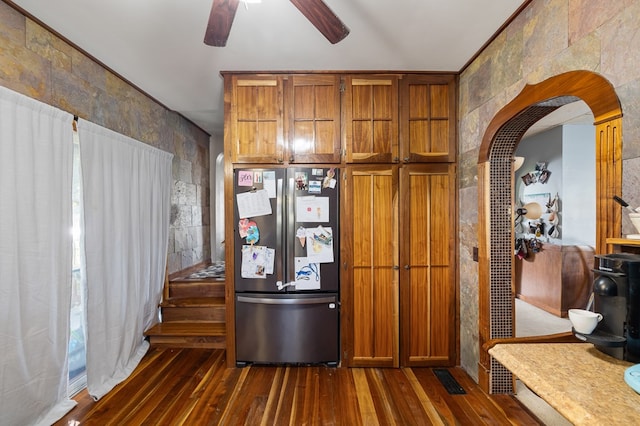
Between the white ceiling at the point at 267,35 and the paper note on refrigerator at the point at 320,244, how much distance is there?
1.39 metres

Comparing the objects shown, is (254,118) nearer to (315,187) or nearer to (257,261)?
(315,187)

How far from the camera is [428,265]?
7.92 ft

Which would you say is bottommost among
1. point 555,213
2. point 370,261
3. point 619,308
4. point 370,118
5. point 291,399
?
point 291,399

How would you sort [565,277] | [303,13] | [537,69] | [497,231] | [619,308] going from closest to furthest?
[619,308] → [303,13] → [537,69] → [497,231] → [565,277]

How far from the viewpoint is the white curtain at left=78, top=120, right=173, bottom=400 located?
6.89 ft

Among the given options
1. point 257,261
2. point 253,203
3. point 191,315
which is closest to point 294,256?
point 257,261

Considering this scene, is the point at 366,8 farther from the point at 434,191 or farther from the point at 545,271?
the point at 545,271

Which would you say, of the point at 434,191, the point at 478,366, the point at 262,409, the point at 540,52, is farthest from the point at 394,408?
the point at 540,52

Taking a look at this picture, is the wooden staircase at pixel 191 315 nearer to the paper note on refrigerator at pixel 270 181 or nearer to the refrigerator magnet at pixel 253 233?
the refrigerator magnet at pixel 253 233

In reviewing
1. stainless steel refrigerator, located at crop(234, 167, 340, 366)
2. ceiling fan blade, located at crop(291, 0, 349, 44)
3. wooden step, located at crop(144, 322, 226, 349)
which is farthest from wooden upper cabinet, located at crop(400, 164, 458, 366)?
wooden step, located at crop(144, 322, 226, 349)

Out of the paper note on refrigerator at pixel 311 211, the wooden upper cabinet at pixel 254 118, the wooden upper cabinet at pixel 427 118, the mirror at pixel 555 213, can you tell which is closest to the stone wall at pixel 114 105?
the wooden upper cabinet at pixel 254 118

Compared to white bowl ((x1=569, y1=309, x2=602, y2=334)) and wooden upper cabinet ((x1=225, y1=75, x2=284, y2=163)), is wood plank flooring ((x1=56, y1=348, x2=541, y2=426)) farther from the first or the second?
wooden upper cabinet ((x1=225, y1=75, x2=284, y2=163))

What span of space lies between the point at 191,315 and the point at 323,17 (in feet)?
9.80

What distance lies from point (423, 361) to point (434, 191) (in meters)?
1.48
